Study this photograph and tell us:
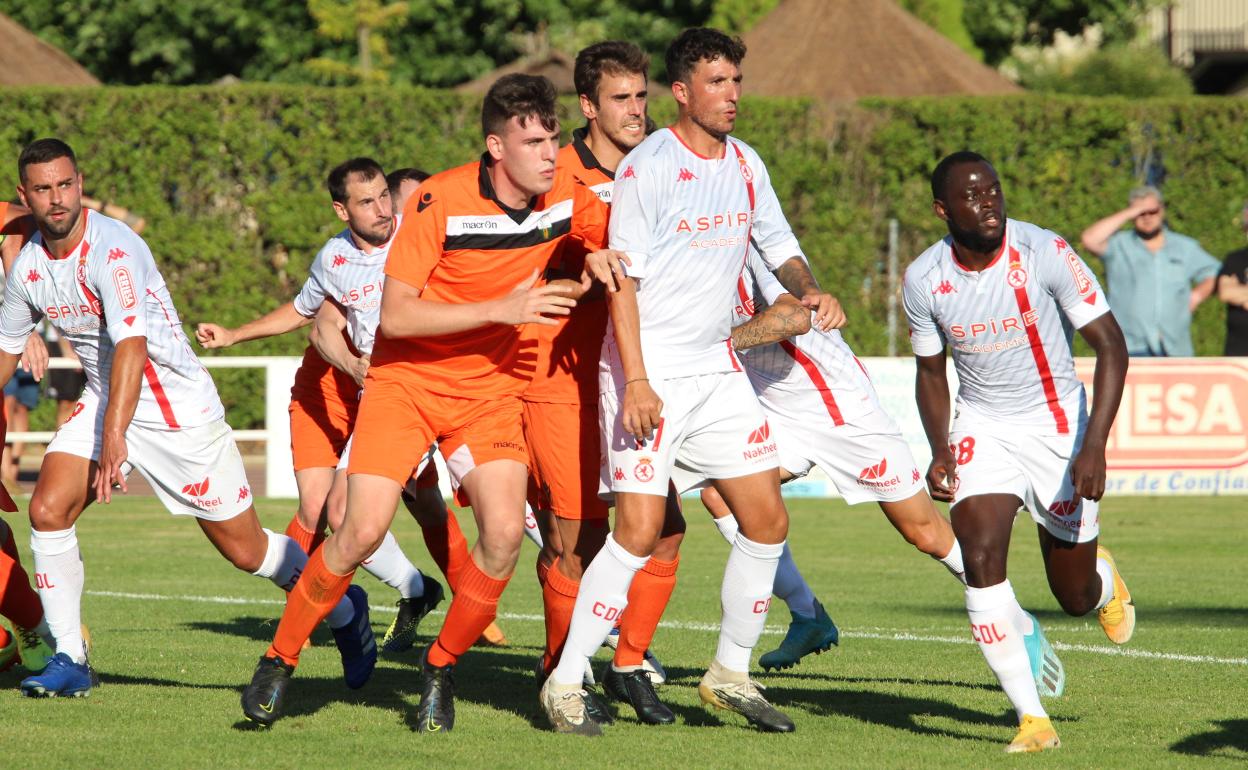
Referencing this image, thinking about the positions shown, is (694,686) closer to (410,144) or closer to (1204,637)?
(1204,637)

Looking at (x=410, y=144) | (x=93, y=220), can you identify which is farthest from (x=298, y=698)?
(x=410, y=144)

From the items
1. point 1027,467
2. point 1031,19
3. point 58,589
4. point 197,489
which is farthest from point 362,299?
point 1031,19

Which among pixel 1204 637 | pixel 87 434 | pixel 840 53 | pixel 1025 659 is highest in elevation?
pixel 840 53

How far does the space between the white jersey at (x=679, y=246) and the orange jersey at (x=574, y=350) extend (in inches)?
13.4

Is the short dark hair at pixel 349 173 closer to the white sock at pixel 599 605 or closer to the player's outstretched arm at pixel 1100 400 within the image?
the white sock at pixel 599 605

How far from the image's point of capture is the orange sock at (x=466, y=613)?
659 centimetres

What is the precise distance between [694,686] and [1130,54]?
105ft

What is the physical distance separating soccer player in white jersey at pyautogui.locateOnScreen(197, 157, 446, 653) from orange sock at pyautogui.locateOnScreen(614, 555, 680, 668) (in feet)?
6.37

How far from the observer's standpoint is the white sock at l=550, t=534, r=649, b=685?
21.3ft

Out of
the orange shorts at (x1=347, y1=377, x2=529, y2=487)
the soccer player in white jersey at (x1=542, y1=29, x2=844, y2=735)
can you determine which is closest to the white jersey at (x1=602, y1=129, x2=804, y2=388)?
the soccer player in white jersey at (x1=542, y1=29, x2=844, y2=735)

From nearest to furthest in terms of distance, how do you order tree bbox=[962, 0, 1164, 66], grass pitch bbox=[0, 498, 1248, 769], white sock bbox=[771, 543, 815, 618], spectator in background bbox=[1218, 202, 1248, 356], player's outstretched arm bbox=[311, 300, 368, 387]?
grass pitch bbox=[0, 498, 1248, 769]
white sock bbox=[771, 543, 815, 618]
player's outstretched arm bbox=[311, 300, 368, 387]
spectator in background bbox=[1218, 202, 1248, 356]
tree bbox=[962, 0, 1164, 66]

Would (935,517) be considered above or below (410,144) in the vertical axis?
below

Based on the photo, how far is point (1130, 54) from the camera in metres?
37.0

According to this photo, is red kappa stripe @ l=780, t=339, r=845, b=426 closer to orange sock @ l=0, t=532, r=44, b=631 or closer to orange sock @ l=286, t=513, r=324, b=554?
orange sock @ l=286, t=513, r=324, b=554
